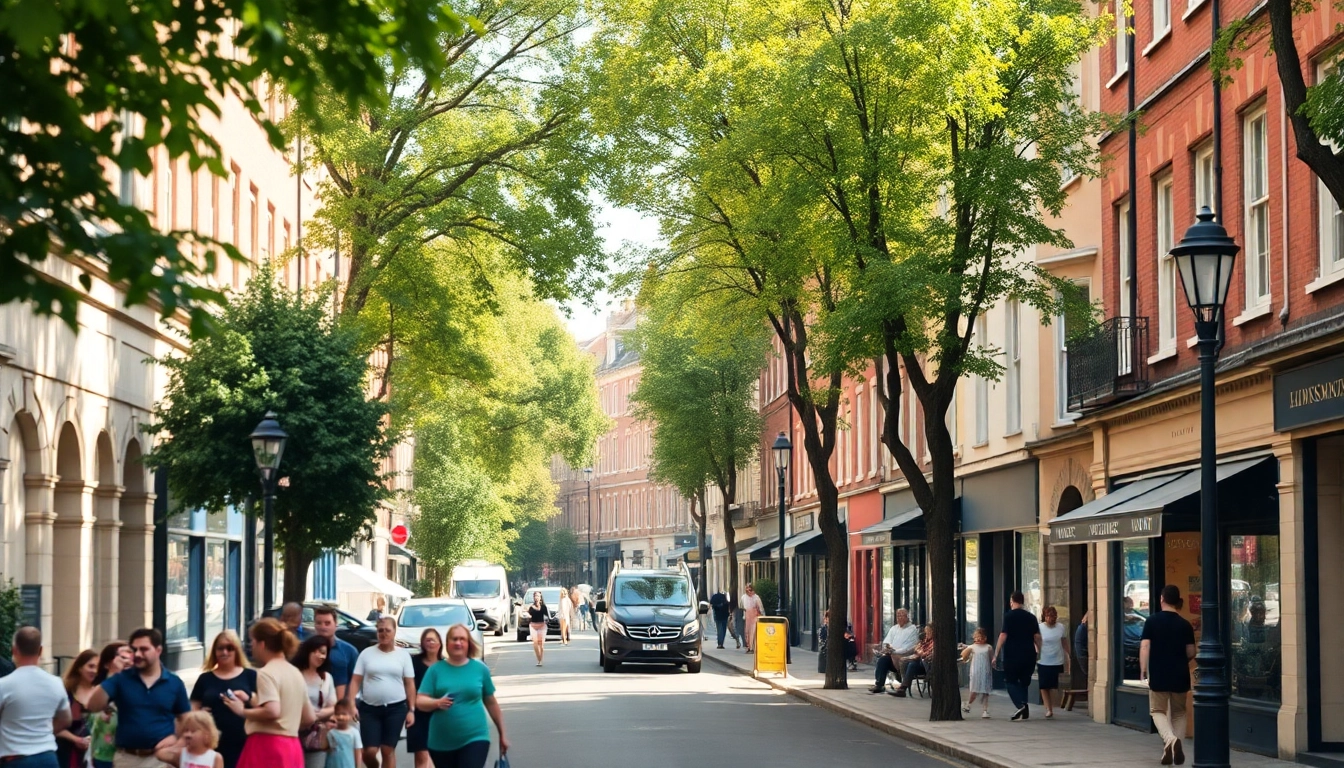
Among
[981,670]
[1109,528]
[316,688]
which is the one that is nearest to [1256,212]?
[1109,528]

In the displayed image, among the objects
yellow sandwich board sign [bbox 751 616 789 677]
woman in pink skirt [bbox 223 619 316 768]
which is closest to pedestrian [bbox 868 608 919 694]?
yellow sandwich board sign [bbox 751 616 789 677]

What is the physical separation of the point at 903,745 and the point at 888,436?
17.7 feet

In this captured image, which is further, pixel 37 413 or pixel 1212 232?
pixel 37 413

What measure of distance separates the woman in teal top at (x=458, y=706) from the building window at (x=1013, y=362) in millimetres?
19771

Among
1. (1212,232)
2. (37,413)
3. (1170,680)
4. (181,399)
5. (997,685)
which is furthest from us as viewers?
(997,685)

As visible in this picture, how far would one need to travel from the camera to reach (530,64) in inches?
1380

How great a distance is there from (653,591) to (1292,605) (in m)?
22.1

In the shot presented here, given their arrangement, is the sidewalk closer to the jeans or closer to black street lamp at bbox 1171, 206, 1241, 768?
the jeans

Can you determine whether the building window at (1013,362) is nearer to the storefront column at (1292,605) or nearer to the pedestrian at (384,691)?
the storefront column at (1292,605)

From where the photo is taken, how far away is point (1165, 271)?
23.5m

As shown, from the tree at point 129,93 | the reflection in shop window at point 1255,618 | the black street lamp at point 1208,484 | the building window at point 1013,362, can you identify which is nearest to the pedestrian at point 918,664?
the building window at point 1013,362

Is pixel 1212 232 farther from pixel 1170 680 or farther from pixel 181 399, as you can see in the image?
pixel 181 399

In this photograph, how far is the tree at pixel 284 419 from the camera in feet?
90.9

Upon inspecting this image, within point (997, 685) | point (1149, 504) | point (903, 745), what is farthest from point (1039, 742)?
point (997, 685)
